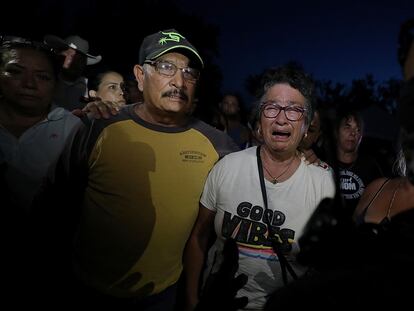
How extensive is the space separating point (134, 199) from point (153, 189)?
0.48 ft

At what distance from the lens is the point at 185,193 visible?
2582 millimetres

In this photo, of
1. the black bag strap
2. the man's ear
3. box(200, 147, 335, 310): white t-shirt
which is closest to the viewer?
the black bag strap

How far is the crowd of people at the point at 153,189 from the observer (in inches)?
92.1

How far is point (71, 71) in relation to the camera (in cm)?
471

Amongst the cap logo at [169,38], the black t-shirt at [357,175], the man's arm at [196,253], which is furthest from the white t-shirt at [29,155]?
the black t-shirt at [357,175]

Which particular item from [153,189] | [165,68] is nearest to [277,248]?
[153,189]

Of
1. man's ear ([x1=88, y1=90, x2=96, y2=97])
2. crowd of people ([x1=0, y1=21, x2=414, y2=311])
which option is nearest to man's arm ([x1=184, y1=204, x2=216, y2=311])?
crowd of people ([x1=0, y1=21, x2=414, y2=311])

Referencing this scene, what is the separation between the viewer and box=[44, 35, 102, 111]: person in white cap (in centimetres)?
420

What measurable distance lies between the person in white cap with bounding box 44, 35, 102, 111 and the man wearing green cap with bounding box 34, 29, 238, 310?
5.62 ft

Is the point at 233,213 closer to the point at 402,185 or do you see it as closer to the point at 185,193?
the point at 185,193

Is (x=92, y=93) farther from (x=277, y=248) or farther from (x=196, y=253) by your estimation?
(x=277, y=248)

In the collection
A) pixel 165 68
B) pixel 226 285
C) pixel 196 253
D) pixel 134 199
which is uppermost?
pixel 165 68

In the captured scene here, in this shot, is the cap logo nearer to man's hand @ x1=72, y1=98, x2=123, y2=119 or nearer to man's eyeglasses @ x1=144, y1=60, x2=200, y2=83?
man's eyeglasses @ x1=144, y1=60, x2=200, y2=83

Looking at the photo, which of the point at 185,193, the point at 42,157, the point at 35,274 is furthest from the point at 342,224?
the point at 35,274
